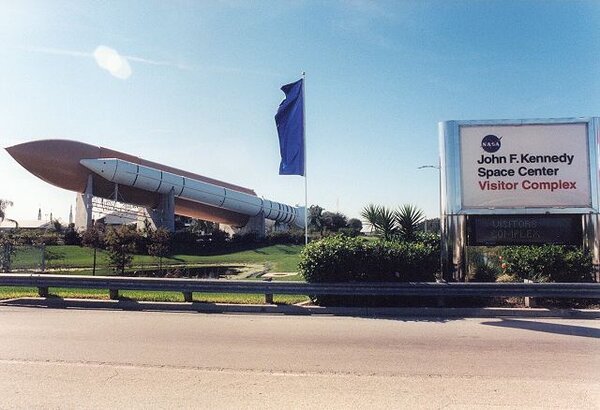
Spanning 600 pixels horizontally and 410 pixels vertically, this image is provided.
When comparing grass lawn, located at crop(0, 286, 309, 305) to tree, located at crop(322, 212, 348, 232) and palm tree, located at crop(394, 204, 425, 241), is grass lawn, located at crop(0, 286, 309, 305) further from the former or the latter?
tree, located at crop(322, 212, 348, 232)

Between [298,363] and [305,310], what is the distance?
4.61 meters

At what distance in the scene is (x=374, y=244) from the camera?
39.1 feet

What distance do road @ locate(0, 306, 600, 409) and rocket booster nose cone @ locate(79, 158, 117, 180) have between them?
3205 centimetres

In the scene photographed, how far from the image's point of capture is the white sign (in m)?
12.8

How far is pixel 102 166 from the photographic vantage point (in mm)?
39531

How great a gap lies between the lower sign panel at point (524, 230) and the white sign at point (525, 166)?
0.34m

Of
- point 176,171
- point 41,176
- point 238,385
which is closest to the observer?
point 238,385

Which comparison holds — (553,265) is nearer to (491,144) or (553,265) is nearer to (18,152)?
(491,144)

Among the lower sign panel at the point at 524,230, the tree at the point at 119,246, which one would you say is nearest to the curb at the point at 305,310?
the lower sign panel at the point at 524,230

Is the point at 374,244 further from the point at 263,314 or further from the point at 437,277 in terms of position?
the point at 263,314

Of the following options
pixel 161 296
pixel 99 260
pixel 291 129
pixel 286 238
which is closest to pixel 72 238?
pixel 99 260

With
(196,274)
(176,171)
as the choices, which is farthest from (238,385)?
(176,171)

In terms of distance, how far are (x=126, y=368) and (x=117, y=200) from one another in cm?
3973

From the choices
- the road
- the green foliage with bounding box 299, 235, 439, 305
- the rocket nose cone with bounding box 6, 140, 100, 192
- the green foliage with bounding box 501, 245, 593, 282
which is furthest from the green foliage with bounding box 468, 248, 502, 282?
the rocket nose cone with bounding box 6, 140, 100, 192
